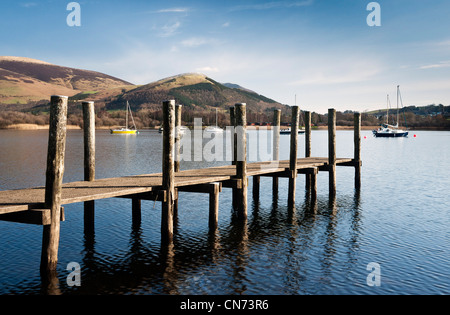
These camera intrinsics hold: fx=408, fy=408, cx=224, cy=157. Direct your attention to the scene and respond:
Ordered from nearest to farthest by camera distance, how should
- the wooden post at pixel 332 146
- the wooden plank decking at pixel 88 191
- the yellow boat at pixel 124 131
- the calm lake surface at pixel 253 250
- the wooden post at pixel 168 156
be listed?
1. the wooden plank decking at pixel 88 191
2. the calm lake surface at pixel 253 250
3. the wooden post at pixel 168 156
4. the wooden post at pixel 332 146
5. the yellow boat at pixel 124 131

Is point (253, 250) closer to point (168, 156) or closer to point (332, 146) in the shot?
point (168, 156)

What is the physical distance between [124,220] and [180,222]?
258 cm

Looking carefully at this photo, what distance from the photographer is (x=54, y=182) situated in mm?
10844

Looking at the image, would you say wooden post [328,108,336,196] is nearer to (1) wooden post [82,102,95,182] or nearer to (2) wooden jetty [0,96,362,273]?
(2) wooden jetty [0,96,362,273]

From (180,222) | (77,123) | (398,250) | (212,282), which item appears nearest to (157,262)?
(212,282)

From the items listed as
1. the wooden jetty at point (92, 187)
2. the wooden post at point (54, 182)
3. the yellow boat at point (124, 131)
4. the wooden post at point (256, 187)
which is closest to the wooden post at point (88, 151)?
the wooden jetty at point (92, 187)

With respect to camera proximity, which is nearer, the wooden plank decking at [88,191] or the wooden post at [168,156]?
the wooden plank decking at [88,191]

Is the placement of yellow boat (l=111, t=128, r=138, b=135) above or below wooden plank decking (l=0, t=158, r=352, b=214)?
above

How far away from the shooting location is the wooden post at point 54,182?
10.7 metres

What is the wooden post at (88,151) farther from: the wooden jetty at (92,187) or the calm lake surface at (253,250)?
the calm lake surface at (253,250)

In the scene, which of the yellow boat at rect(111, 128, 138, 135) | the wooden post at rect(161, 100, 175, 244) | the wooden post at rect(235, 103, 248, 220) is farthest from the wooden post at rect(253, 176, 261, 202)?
the yellow boat at rect(111, 128, 138, 135)

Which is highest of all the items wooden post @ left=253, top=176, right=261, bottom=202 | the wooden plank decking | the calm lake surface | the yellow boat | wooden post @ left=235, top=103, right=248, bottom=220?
the yellow boat

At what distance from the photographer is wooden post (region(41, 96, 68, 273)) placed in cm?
1074
